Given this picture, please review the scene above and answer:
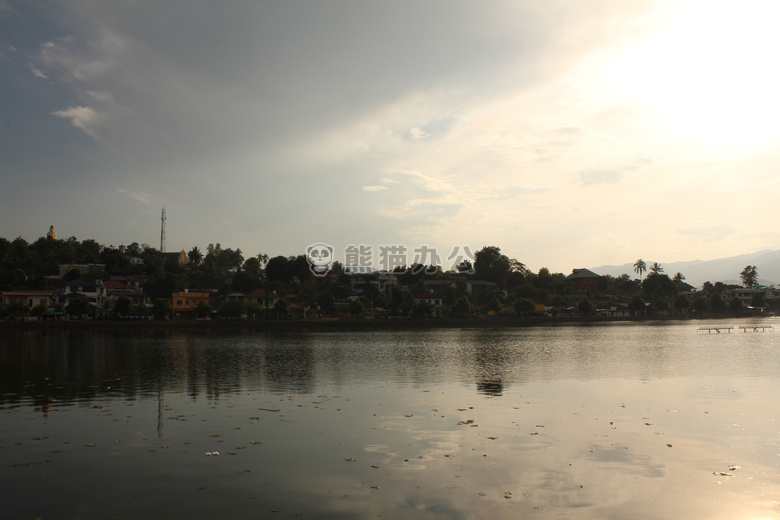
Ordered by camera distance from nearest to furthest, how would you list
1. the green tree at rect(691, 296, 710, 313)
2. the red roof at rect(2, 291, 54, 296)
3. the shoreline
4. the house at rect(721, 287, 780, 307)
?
the shoreline < the red roof at rect(2, 291, 54, 296) < the green tree at rect(691, 296, 710, 313) < the house at rect(721, 287, 780, 307)

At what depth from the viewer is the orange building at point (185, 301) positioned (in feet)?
298

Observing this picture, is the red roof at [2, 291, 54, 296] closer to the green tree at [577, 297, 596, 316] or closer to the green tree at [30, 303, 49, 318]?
the green tree at [30, 303, 49, 318]

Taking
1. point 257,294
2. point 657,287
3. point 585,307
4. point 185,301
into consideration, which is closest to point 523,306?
point 585,307

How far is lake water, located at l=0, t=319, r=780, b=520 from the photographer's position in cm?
880

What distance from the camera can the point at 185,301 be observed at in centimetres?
9294

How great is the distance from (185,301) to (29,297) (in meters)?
23.4

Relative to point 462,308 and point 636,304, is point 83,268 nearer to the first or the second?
point 462,308

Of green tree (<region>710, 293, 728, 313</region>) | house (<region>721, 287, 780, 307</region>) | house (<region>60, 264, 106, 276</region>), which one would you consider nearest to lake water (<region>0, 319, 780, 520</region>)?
house (<region>60, 264, 106, 276</region>)

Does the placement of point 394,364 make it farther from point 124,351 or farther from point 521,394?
point 124,351

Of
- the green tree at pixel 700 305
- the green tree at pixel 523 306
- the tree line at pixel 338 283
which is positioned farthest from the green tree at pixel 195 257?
the green tree at pixel 700 305

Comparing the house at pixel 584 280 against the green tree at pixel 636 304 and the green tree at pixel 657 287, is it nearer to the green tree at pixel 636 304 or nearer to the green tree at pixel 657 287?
the green tree at pixel 657 287

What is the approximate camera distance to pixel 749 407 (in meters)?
16.7

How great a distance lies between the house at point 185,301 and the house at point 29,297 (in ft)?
61.0

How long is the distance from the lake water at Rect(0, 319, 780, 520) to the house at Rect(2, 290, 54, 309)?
224 feet
